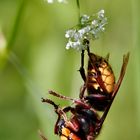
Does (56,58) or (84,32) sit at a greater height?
(56,58)

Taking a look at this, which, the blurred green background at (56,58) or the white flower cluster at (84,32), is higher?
the blurred green background at (56,58)

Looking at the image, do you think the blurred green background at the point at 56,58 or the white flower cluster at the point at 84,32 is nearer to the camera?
the white flower cluster at the point at 84,32

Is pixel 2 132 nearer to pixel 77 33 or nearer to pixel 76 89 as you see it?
pixel 76 89

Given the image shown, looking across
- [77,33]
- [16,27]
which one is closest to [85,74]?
[77,33]

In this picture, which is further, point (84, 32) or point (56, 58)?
point (56, 58)
